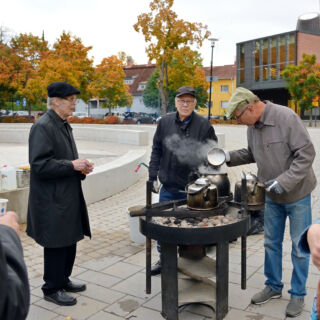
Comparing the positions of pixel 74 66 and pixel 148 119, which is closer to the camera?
pixel 74 66

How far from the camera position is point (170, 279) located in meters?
3.02

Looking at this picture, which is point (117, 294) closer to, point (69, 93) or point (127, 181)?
point (69, 93)

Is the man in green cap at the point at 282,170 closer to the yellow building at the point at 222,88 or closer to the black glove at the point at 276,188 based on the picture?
the black glove at the point at 276,188

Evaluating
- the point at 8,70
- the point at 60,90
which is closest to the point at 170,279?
the point at 60,90

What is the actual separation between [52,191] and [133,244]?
2.08 m

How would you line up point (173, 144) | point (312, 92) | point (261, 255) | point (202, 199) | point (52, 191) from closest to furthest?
point (202, 199), point (52, 191), point (173, 144), point (261, 255), point (312, 92)

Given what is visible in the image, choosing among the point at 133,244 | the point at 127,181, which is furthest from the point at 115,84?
the point at 133,244

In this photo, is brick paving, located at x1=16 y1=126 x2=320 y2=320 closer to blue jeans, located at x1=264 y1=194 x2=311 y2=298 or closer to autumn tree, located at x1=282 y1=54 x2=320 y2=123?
blue jeans, located at x1=264 y1=194 x2=311 y2=298

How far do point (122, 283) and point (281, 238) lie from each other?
5.36 feet

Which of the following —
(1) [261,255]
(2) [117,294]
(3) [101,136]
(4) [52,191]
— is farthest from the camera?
(3) [101,136]

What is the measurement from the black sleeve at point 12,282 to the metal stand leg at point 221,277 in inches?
76.8

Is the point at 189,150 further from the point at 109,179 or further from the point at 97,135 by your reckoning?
the point at 97,135

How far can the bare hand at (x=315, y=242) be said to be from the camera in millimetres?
1251

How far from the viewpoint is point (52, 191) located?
3299mm
